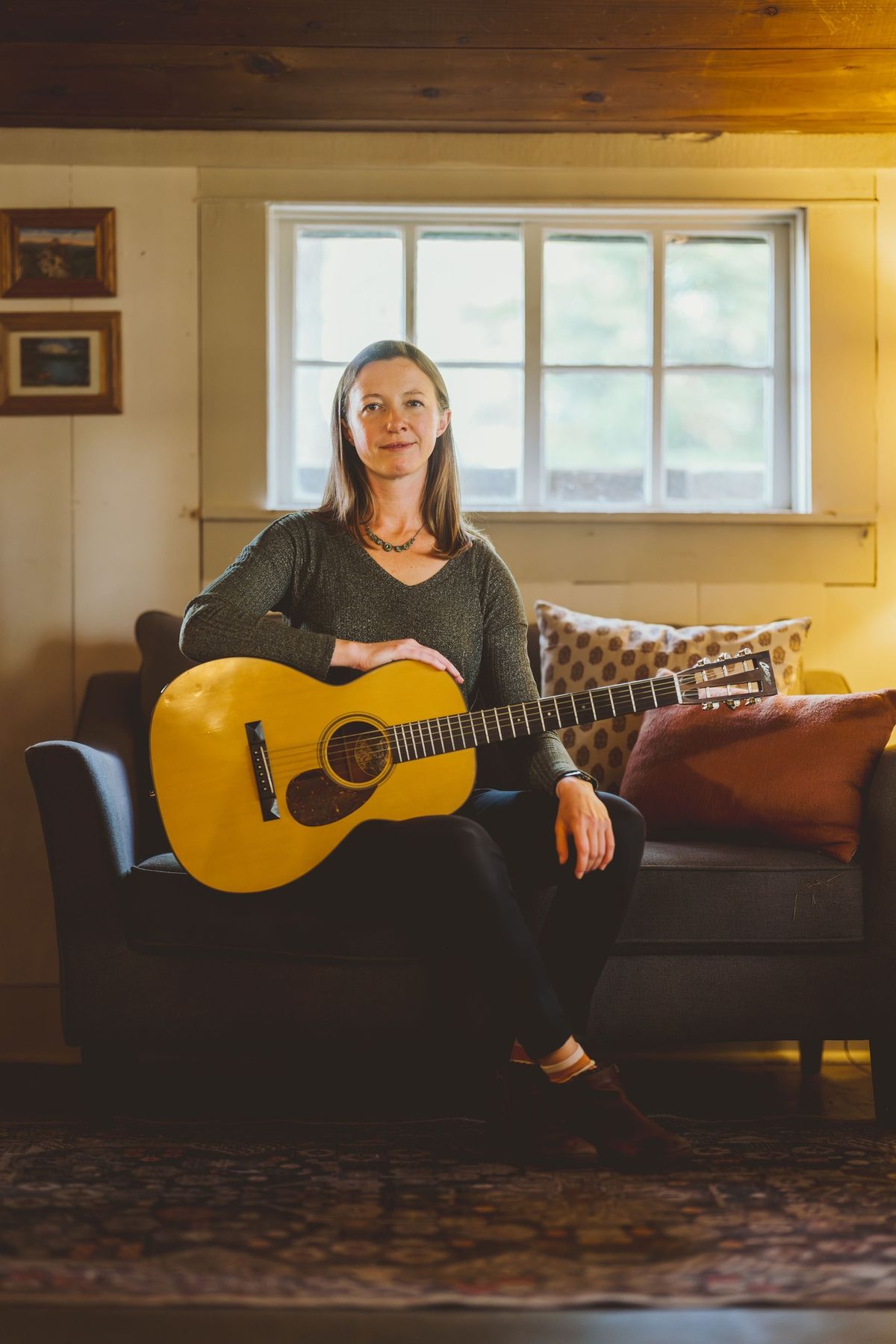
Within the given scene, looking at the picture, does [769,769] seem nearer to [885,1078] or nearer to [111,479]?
[885,1078]

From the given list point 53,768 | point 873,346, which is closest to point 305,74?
point 873,346

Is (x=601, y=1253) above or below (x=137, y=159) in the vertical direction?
below

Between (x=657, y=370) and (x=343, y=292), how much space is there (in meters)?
0.82

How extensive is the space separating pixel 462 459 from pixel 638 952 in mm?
1443

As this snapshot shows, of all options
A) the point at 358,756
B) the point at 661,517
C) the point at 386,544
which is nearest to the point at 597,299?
the point at 661,517

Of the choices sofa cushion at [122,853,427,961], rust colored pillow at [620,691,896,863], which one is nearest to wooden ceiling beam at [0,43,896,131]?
rust colored pillow at [620,691,896,863]

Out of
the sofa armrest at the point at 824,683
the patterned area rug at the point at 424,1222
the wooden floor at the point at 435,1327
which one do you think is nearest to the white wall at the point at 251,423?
the sofa armrest at the point at 824,683

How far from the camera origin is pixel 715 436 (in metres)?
2.83

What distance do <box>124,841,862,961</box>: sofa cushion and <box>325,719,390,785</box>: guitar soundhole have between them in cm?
23

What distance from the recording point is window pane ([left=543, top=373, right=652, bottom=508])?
9.28 ft

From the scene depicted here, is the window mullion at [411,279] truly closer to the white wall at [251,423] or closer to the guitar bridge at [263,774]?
the white wall at [251,423]

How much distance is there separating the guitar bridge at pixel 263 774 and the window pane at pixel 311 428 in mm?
1182

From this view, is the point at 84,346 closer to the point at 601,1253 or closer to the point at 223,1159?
the point at 223,1159

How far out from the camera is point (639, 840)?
171 cm
